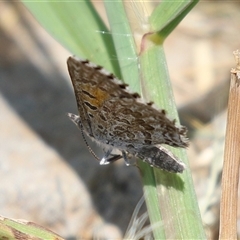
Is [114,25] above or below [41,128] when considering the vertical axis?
above

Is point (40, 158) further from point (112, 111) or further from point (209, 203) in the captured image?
point (112, 111)

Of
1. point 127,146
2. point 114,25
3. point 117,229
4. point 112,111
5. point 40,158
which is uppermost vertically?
point 114,25

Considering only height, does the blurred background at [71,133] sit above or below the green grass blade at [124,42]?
below

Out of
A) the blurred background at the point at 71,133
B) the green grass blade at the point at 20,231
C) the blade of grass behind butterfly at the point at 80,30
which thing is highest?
the blade of grass behind butterfly at the point at 80,30

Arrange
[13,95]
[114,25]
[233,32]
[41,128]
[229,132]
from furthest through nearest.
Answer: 1. [233,32]
2. [13,95]
3. [41,128]
4. [114,25]
5. [229,132]

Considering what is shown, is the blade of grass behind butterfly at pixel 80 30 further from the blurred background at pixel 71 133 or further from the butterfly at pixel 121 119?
the blurred background at pixel 71 133

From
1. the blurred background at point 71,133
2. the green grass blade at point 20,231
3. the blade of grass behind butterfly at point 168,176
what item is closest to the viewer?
the green grass blade at point 20,231

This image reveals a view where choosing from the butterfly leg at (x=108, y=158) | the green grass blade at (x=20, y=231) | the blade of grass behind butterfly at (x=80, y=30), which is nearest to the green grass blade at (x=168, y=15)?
the blade of grass behind butterfly at (x=80, y=30)

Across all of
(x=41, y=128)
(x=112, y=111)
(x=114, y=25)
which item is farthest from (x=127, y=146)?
(x=41, y=128)

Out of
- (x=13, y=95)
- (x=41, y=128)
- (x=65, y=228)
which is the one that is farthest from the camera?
(x=13, y=95)
